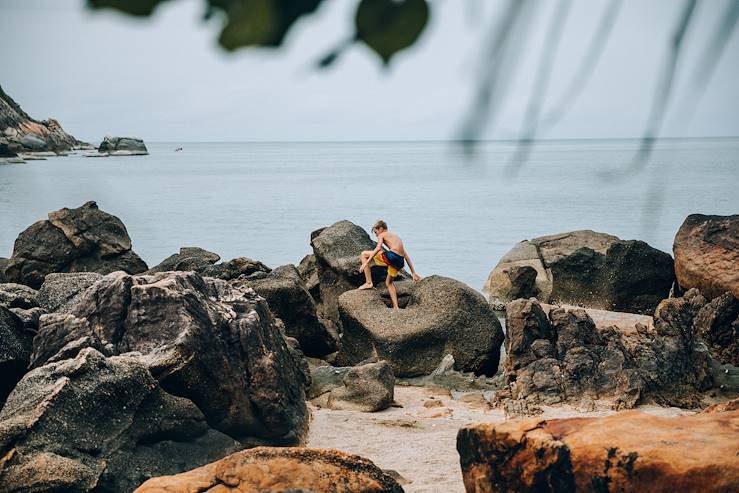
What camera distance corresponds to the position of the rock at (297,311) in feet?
43.1

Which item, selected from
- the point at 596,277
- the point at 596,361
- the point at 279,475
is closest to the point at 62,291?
the point at 279,475

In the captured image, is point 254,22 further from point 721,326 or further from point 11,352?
point 721,326

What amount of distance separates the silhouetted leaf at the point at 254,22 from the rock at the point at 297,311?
11.8 metres

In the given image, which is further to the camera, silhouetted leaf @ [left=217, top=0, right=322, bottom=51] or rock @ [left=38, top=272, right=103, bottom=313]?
rock @ [left=38, top=272, right=103, bottom=313]

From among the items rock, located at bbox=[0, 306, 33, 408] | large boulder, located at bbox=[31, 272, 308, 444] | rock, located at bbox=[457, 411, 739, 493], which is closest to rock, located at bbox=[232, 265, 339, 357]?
large boulder, located at bbox=[31, 272, 308, 444]

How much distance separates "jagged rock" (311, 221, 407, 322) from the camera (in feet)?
48.8

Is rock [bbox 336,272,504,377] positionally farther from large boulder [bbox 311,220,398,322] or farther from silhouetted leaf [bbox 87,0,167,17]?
silhouetted leaf [bbox 87,0,167,17]

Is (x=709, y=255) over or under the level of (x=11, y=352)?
over

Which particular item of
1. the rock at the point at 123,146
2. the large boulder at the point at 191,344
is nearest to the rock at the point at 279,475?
the large boulder at the point at 191,344

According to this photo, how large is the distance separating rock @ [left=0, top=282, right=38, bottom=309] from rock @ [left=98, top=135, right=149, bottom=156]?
332 ft

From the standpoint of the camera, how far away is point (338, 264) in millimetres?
15016

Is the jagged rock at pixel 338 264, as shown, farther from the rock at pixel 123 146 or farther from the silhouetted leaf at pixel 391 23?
the rock at pixel 123 146

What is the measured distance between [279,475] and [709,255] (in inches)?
391

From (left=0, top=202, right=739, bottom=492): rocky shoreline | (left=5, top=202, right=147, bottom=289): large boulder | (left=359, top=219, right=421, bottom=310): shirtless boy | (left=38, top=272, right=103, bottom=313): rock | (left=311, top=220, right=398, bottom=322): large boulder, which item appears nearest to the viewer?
(left=0, top=202, right=739, bottom=492): rocky shoreline
